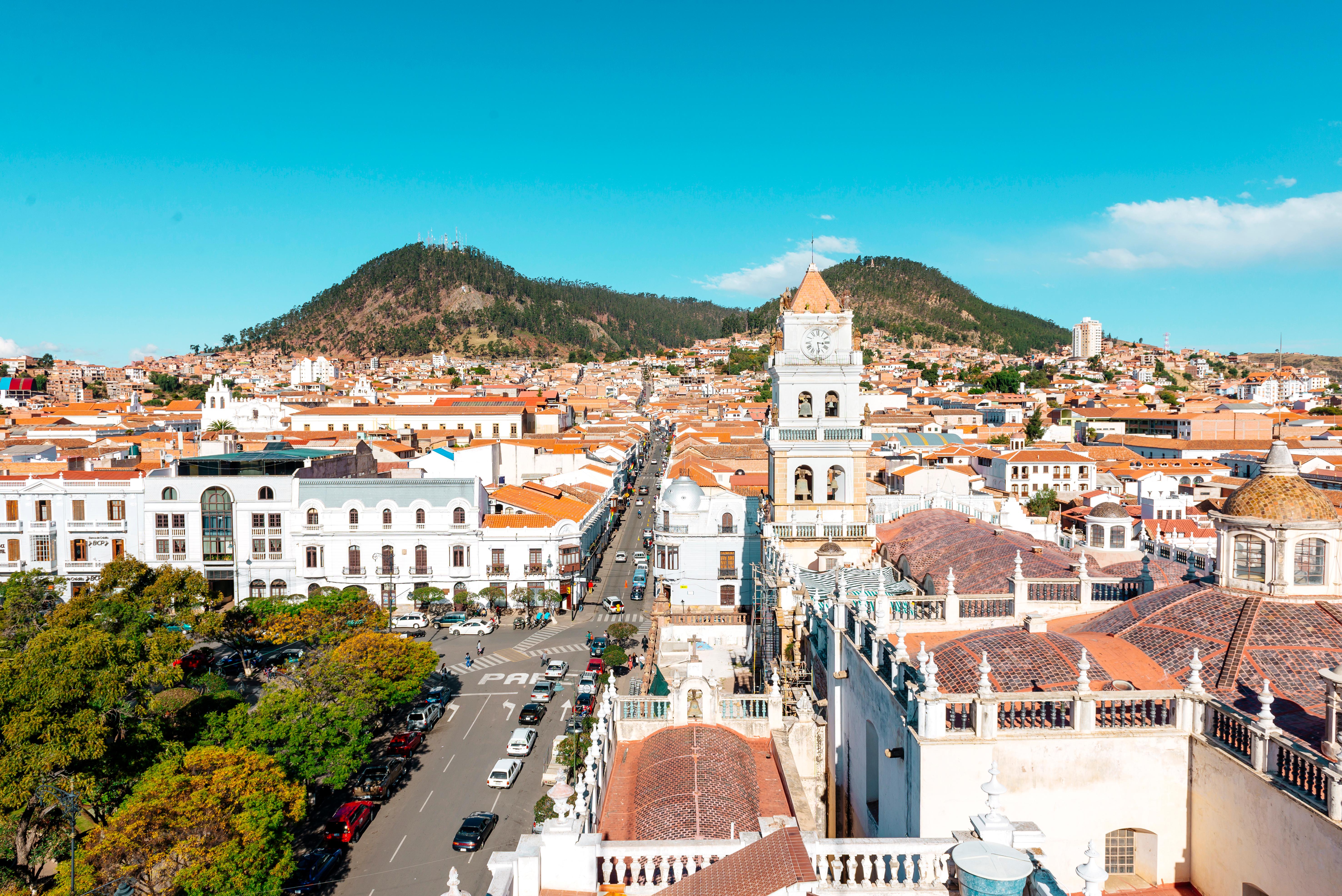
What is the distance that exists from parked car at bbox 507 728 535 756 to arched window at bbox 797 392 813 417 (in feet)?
52.7

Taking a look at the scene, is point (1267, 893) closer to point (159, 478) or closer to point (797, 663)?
point (797, 663)

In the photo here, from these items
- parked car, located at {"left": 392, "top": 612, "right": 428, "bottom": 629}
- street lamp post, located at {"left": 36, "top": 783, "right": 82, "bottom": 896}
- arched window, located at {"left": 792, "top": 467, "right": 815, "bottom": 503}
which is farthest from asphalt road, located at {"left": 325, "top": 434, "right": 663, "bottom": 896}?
arched window, located at {"left": 792, "top": 467, "right": 815, "bottom": 503}

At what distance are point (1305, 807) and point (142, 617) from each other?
38.9m

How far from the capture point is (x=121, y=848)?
60.0 feet

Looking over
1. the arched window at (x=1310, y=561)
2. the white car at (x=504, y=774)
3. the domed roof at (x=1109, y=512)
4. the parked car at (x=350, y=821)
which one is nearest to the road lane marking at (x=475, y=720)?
the white car at (x=504, y=774)

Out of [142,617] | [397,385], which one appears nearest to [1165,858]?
[142,617]

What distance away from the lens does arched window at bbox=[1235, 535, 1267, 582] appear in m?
12.8

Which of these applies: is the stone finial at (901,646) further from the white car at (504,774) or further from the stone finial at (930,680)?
the white car at (504,774)

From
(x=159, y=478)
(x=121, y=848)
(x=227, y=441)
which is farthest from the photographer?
(x=227, y=441)

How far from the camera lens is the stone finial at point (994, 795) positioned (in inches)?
346

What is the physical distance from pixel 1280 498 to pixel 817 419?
1886 centimetres

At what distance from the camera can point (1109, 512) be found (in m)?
28.8

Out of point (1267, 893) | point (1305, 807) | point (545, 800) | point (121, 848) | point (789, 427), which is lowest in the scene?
point (545, 800)

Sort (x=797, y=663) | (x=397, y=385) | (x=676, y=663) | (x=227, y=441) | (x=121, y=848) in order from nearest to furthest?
1. (x=121, y=848)
2. (x=797, y=663)
3. (x=676, y=663)
4. (x=227, y=441)
5. (x=397, y=385)
